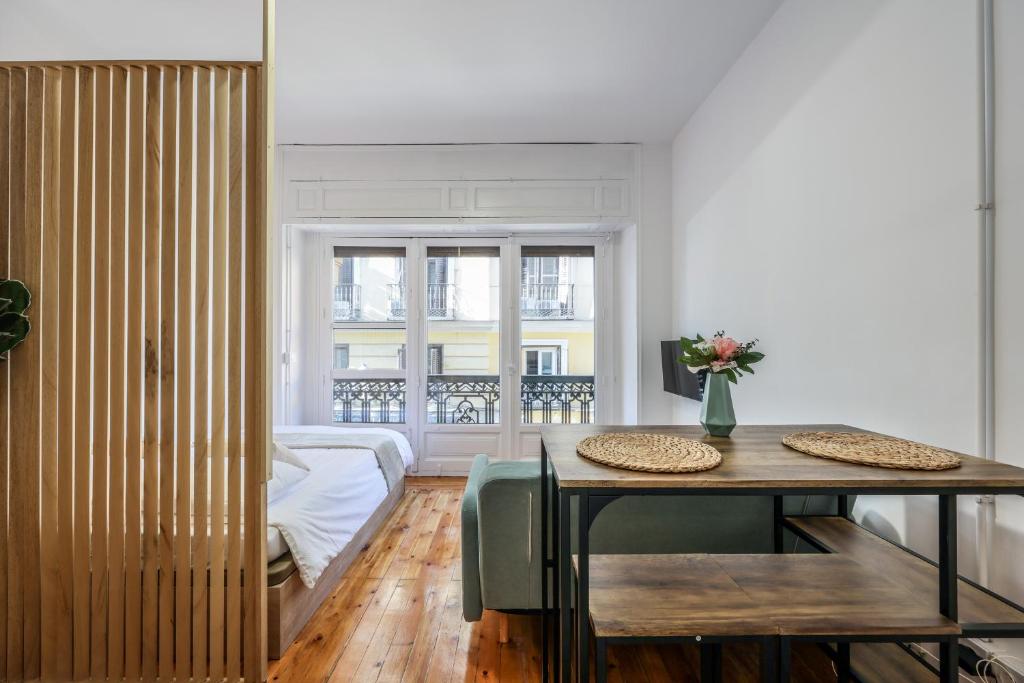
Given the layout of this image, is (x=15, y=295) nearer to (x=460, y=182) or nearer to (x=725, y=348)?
(x=725, y=348)

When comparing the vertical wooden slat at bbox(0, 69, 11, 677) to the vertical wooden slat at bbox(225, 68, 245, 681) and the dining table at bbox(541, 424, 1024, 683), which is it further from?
the dining table at bbox(541, 424, 1024, 683)

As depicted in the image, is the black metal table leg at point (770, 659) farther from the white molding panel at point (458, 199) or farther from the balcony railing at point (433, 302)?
the balcony railing at point (433, 302)

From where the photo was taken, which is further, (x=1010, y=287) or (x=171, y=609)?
(x=171, y=609)

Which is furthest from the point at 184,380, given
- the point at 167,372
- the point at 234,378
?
the point at 234,378

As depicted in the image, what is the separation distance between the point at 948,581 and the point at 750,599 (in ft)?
1.44

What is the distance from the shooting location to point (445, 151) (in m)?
3.91

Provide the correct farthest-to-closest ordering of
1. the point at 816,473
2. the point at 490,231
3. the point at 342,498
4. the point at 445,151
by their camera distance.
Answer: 1. the point at 490,231
2. the point at 445,151
3. the point at 342,498
4. the point at 816,473

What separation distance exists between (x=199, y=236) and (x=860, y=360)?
2.43 metres

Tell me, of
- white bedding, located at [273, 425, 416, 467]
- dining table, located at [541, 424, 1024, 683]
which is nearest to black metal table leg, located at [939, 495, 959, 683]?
dining table, located at [541, 424, 1024, 683]

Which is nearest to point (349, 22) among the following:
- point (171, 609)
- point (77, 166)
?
point (77, 166)

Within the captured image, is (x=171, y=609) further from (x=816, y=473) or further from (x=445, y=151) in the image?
(x=445, y=151)

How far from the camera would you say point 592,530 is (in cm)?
174

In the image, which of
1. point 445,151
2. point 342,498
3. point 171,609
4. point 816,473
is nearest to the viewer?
point 816,473

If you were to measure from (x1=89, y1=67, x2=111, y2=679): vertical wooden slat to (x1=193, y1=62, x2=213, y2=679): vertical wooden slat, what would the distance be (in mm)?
305
